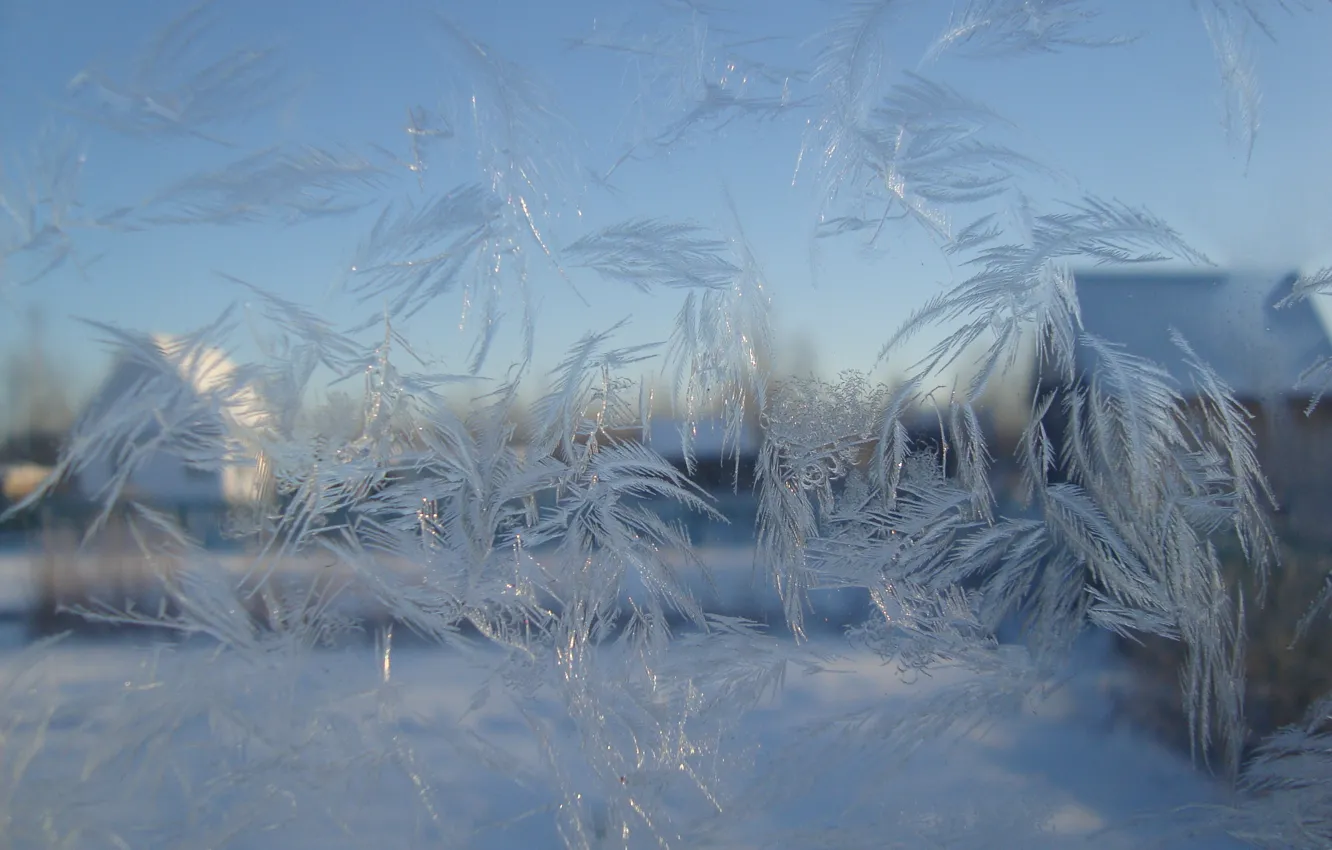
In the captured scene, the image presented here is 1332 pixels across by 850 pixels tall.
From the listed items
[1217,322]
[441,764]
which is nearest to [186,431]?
[441,764]

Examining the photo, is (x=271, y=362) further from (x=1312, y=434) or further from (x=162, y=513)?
(x=1312, y=434)

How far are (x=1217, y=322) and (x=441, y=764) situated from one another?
1.92 metres

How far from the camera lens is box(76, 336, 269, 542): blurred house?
1623mm

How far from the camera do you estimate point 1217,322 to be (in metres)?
1.71

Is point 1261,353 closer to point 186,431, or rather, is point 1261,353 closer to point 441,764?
point 441,764

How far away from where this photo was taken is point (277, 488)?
1634mm

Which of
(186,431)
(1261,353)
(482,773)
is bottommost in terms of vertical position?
(482,773)

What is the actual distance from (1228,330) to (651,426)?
1273 millimetres

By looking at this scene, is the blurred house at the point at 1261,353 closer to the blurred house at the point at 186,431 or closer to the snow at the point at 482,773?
the snow at the point at 482,773

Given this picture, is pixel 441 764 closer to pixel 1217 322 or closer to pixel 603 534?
pixel 603 534

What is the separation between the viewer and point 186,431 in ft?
5.33

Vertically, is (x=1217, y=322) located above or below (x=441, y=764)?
above

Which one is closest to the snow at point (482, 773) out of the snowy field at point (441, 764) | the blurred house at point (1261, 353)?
the snowy field at point (441, 764)

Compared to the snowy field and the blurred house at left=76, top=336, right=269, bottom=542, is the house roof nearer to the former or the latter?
the snowy field
